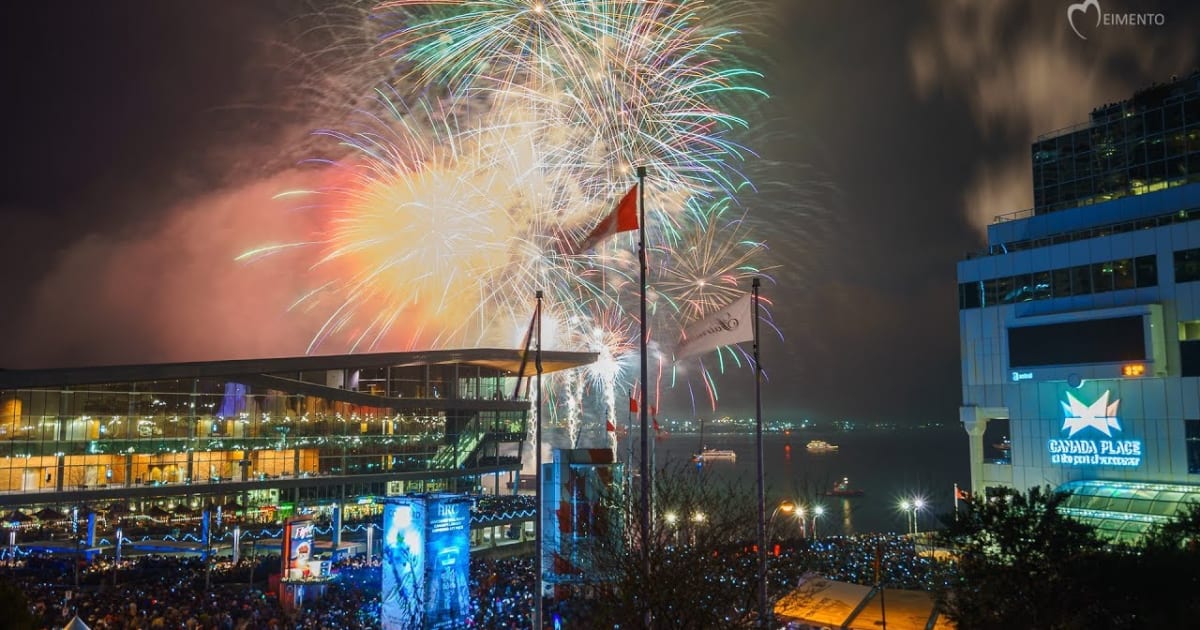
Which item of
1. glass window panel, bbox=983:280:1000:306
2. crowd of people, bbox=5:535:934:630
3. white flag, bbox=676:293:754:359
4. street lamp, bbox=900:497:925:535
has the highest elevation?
glass window panel, bbox=983:280:1000:306

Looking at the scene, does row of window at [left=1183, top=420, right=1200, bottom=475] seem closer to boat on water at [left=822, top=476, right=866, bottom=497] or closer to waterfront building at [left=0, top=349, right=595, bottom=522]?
waterfront building at [left=0, top=349, right=595, bottom=522]

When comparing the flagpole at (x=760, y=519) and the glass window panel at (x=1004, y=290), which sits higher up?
the glass window panel at (x=1004, y=290)

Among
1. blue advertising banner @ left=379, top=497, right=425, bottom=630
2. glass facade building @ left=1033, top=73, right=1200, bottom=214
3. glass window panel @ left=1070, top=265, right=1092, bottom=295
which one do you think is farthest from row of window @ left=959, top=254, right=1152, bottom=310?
blue advertising banner @ left=379, top=497, right=425, bottom=630

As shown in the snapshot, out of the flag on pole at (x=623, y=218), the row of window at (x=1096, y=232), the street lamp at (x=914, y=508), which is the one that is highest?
the row of window at (x=1096, y=232)

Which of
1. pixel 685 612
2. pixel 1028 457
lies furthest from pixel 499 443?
pixel 685 612

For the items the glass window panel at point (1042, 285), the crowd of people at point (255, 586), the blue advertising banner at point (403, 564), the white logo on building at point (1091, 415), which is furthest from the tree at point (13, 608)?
the glass window panel at point (1042, 285)

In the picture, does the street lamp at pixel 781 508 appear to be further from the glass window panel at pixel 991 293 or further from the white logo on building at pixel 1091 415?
the glass window panel at pixel 991 293

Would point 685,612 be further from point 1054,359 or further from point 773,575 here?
point 1054,359
